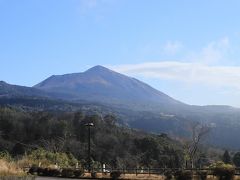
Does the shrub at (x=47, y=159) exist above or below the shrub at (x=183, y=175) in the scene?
below

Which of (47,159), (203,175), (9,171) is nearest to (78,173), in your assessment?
(47,159)

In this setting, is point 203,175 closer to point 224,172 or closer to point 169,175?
point 224,172

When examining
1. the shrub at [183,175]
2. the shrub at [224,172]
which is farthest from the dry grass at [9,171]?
the shrub at [224,172]

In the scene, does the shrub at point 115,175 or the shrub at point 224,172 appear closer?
the shrub at point 224,172

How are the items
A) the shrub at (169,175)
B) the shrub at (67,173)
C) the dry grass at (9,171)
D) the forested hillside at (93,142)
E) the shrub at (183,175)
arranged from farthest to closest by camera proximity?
the forested hillside at (93,142)
the shrub at (67,173)
the shrub at (169,175)
the shrub at (183,175)
the dry grass at (9,171)

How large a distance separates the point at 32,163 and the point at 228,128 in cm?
14674

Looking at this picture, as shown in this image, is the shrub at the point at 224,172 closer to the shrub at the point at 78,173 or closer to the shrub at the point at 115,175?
the shrub at the point at 115,175

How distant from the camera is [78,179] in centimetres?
3647

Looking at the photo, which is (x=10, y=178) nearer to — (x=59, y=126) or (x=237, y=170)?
(x=237, y=170)

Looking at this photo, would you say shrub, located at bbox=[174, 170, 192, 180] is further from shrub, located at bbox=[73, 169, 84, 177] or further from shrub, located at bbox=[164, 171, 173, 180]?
shrub, located at bbox=[73, 169, 84, 177]

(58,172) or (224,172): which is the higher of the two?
(224,172)

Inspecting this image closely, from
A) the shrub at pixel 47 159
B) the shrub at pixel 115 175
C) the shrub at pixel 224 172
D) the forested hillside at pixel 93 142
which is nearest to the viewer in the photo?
the shrub at pixel 224 172

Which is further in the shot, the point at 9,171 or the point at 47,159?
the point at 47,159

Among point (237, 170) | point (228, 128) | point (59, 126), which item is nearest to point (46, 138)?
point (59, 126)
